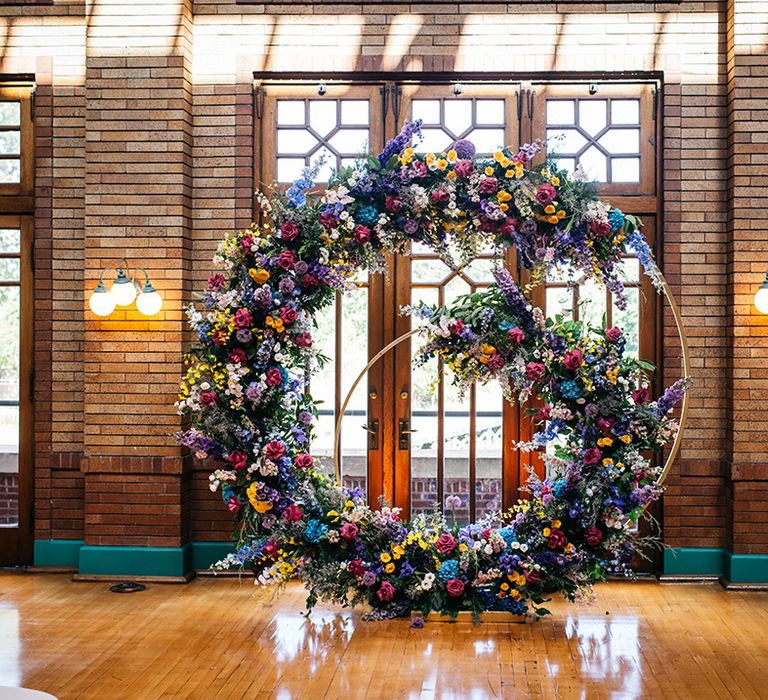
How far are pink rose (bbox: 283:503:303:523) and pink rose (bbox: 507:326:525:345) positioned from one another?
64.9 inches

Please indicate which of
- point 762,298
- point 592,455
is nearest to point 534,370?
point 592,455

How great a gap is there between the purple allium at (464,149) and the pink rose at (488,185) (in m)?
0.19

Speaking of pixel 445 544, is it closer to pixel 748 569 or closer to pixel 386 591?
pixel 386 591

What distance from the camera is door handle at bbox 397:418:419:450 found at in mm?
7090

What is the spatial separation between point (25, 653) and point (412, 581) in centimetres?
223

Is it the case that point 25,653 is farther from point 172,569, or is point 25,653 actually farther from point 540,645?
point 540,645

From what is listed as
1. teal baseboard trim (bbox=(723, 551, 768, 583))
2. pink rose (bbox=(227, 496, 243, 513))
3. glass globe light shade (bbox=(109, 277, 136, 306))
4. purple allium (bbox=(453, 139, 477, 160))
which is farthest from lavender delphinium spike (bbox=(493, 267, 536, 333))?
glass globe light shade (bbox=(109, 277, 136, 306))

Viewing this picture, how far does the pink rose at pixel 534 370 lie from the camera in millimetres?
5801

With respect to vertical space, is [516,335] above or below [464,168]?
below

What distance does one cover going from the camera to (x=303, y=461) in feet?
19.4

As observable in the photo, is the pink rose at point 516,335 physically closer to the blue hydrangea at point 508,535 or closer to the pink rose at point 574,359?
the pink rose at point 574,359

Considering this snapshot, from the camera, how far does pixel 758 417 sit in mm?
6766

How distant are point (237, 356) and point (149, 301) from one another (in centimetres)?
118

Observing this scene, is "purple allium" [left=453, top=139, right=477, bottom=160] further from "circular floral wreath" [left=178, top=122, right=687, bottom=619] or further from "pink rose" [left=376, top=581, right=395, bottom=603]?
"pink rose" [left=376, top=581, right=395, bottom=603]
